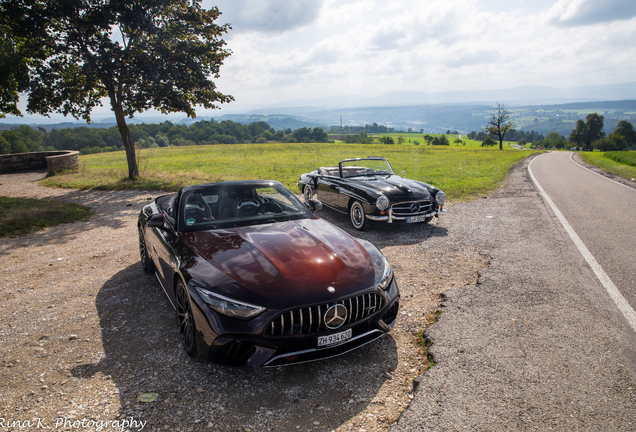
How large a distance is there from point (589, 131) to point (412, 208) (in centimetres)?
10826

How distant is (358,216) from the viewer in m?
7.86

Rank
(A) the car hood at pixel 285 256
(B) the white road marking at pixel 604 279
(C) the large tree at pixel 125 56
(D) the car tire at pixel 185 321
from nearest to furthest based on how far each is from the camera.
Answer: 1. (A) the car hood at pixel 285 256
2. (D) the car tire at pixel 185 321
3. (B) the white road marking at pixel 604 279
4. (C) the large tree at pixel 125 56

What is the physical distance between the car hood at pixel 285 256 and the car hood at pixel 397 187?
378 cm

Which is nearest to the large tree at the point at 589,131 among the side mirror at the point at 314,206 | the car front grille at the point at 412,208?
the car front grille at the point at 412,208

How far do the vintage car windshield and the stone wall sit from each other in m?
15.8

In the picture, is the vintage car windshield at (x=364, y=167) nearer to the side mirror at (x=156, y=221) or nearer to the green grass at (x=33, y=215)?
the side mirror at (x=156, y=221)

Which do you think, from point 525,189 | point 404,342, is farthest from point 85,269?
point 525,189

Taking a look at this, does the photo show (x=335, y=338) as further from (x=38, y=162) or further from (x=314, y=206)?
(x=38, y=162)

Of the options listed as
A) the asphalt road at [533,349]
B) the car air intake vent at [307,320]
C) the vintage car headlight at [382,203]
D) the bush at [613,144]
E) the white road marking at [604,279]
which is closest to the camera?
the asphalt road at [533,349]

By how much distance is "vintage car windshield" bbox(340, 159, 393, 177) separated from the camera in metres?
8.88

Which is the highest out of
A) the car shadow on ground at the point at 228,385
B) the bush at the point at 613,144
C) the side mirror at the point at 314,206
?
the side mirror at the point at 314,206

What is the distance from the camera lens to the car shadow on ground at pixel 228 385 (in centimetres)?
248

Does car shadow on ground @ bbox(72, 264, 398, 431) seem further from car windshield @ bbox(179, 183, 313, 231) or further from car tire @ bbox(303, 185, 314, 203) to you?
car tire @ bbox(303, 185, 314, 203)

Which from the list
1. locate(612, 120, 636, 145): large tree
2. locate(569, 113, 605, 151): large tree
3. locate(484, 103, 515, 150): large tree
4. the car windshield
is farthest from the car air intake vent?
locate(612, 120, 636, 145): large tree
